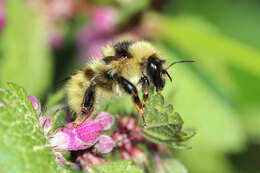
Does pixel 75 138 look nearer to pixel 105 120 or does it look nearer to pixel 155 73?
pixel 105 120

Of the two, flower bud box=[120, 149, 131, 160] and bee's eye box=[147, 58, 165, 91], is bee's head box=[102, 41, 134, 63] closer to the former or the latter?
bee's eye box=[147, 58, 165, 91]

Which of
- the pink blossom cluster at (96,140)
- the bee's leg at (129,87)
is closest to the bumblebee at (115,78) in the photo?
the bee's leg at (129,87)

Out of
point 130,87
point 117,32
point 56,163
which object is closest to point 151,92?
point 130,87

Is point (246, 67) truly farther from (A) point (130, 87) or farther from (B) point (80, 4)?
(A) point (130, 87)

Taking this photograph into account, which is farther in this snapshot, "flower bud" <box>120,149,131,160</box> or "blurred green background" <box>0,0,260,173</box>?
"blurred green background" <box>0,0,260,173</box>

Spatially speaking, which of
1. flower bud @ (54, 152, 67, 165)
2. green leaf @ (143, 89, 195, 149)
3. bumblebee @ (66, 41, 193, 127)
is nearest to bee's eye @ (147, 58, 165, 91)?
bumblebee @ (66, 41, 193, 127)

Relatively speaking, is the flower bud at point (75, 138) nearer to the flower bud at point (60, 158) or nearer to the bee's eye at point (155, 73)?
the flower bud at point (60, 158)
